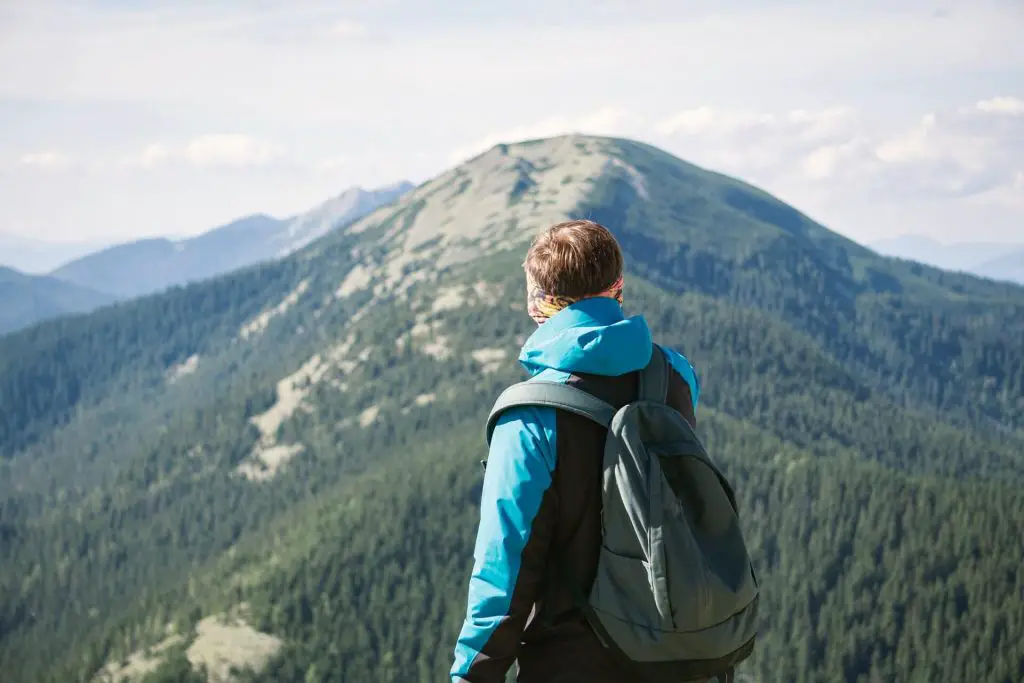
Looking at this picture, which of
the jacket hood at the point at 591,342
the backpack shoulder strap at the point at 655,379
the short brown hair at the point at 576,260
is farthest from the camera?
the short brown hair at the point at 576,260

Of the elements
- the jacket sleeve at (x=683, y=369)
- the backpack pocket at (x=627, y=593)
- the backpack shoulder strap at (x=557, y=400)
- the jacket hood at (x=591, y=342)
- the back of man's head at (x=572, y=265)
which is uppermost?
the back of man's head at (x=572, y=265)

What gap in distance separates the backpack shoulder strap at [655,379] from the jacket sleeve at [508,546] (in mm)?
833

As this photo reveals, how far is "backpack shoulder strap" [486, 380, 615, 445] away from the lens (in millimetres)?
7703

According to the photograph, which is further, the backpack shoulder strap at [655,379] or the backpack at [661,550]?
the backpack shoulder strap at [655,379]

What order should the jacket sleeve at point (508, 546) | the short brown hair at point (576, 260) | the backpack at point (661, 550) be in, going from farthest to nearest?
the short brown hair at point (576, 260), the jacket sleeve at point (508, 546), the backpack at point (661, 550)

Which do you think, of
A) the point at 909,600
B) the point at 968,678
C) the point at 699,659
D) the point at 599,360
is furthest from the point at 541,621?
the point at 909,600

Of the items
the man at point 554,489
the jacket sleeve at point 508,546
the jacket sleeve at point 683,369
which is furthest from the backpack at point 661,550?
the jacket sleeve at point 683,369

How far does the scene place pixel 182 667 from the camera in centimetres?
18050

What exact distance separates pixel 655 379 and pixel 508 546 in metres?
1.80

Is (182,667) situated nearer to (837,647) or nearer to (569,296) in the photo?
(837,647)

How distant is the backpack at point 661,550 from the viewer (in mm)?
7355

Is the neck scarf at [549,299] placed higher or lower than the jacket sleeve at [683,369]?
higher

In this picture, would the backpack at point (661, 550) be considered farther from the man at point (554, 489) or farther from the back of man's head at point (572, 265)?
the back of man's head at point (572, 265)

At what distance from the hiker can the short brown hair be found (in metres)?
0.01
